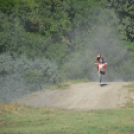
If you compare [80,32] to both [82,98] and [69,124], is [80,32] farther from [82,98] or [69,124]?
[69,124]

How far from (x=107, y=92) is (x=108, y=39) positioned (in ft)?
46.2

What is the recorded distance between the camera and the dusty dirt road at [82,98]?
60.9 ft

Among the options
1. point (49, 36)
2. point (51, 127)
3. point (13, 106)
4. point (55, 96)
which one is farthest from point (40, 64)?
point (51, 127)

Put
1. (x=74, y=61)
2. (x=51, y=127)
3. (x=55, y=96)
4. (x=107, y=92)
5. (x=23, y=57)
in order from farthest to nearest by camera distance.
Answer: (x=74, y=61) → (x=23, y=57) → (x=55, y=96) → (x=107, y=92) → (x=51, y=127)

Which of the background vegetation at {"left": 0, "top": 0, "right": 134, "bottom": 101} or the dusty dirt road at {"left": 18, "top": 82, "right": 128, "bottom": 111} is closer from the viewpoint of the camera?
the dusty dirt road at {"left": 18, "top": 82, "right": 128, "bottom": 111}

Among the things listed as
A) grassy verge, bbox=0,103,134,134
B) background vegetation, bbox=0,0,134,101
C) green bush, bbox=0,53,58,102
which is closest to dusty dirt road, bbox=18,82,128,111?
green bush, bbox=0,53,58,102

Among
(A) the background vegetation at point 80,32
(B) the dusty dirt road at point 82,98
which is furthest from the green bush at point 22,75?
(A) the background vegetation at point 80,32

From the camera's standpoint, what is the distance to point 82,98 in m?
20.4

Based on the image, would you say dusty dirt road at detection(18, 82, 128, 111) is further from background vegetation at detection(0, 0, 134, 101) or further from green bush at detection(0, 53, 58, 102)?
background vegetation at detection(0, 0, 134, 101)

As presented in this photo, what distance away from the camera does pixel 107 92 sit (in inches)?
799

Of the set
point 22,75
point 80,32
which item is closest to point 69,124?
point 22,75

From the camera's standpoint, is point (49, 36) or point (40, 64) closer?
point (40, 64)

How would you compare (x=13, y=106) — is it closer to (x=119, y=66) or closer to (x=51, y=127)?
(x=51, y=127)

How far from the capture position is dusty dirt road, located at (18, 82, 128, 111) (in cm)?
1855
